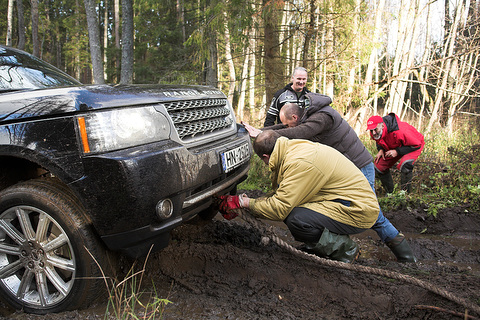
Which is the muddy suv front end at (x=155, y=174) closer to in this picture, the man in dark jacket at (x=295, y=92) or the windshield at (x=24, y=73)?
the windshield at (x=24, y=73)

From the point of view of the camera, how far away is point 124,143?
197cm

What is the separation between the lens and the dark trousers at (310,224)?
9.32 ft

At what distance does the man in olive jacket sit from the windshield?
1.92m

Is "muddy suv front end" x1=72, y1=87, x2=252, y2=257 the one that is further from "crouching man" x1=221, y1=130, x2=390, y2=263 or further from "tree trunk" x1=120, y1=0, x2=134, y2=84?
"tree trunk" x1=120, y1=0, x2=134, y2=84

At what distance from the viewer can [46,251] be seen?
2158 mm

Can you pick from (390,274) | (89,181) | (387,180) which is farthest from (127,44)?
(390,274)

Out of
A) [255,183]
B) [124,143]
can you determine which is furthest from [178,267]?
[255,183]

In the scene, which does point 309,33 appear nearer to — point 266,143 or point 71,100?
point 266,143

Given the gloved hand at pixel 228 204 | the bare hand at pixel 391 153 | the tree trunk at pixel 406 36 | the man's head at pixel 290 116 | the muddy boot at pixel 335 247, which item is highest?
the tree trunk at pixel 406 36

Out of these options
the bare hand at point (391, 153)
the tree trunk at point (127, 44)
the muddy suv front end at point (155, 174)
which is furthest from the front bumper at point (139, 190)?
the tree trunk at point (127, 44)

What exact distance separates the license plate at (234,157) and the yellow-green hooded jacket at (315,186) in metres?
0.24

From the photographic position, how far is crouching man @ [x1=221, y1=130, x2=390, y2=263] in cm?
269

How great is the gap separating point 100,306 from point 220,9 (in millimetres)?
6201

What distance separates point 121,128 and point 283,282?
1.70m
